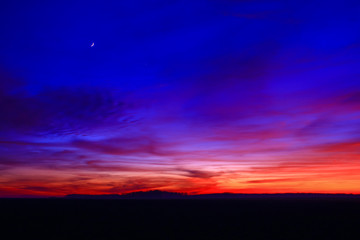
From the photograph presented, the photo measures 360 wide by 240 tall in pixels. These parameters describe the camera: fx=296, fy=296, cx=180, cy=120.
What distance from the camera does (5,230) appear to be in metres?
24.9

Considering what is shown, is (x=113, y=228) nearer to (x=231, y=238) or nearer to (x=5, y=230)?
(x=5, y=230)

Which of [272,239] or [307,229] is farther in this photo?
[307,229]

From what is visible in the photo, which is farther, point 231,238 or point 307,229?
point 307,229

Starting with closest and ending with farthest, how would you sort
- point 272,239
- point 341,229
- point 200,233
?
1. point 272,239
2. point 200,233
3. point 341,229

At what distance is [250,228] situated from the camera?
87.5 ft

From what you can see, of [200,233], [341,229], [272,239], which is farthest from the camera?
[341,229]

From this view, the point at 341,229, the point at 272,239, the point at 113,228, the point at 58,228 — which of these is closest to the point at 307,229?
the point at 341,229

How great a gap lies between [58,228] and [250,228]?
682 inches

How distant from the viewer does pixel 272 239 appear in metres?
Answer: 21.1

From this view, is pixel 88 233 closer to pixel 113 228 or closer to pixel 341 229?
pixel 113 228

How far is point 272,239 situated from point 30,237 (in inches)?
696

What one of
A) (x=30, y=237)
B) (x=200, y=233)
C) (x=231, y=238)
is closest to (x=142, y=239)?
(x=200, y=233)

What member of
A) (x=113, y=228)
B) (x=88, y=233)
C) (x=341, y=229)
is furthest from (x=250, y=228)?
(x=88, y=233)

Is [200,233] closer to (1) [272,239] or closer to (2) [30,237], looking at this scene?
(1) [272,239]
